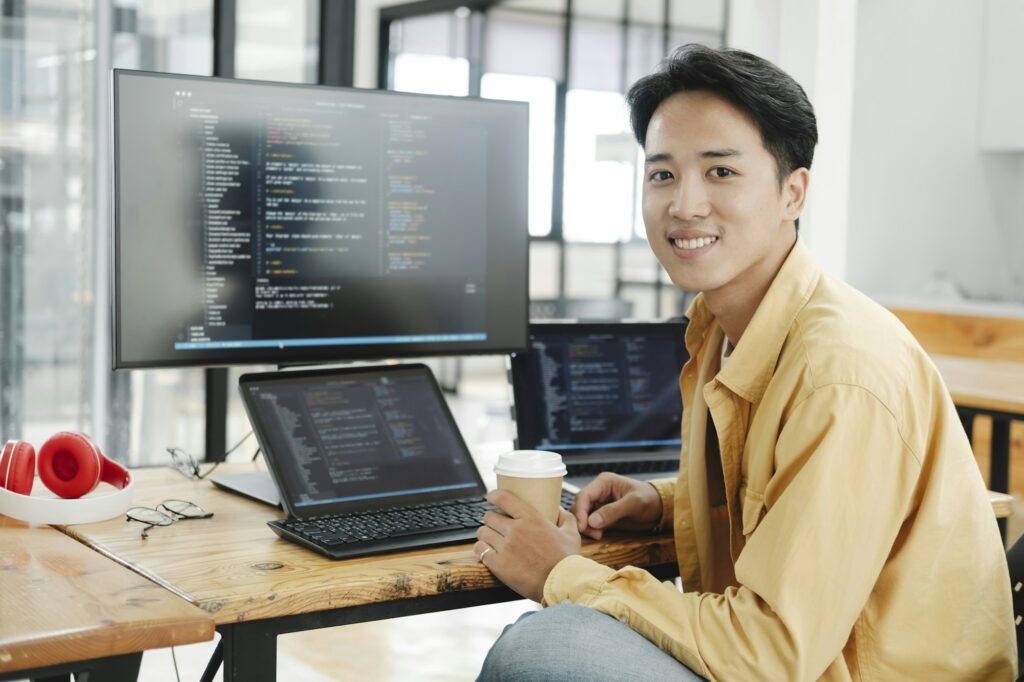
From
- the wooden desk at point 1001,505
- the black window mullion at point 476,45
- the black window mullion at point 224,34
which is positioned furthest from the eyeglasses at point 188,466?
the black window mullion at point 476,45

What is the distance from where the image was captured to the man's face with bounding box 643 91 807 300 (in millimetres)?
1388

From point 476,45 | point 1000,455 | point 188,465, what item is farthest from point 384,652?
point 476,45

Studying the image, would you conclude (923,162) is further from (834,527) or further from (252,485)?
(834,527)

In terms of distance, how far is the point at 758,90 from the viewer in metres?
1.37

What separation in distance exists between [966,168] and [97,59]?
424 cm

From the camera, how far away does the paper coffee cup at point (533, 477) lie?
1.36 metres

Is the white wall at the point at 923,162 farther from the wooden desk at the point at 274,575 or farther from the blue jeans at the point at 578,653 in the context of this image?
the blue jeans at the point at 578,653

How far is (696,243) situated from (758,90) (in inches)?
7.6

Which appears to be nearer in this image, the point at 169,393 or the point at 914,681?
the point at 914,681

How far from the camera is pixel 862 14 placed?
585 centimetres

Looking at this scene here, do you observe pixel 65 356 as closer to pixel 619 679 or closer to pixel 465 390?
pixel 619 679

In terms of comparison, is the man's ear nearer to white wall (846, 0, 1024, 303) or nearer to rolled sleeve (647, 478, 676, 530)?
rolled sleeve (647, 478, 676, 530)

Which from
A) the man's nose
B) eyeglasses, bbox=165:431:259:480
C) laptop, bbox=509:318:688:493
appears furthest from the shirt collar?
eyeglasses, bbox=165:431:259:480

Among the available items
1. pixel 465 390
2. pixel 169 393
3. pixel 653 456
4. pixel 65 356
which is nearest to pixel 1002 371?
pixel 653 456
